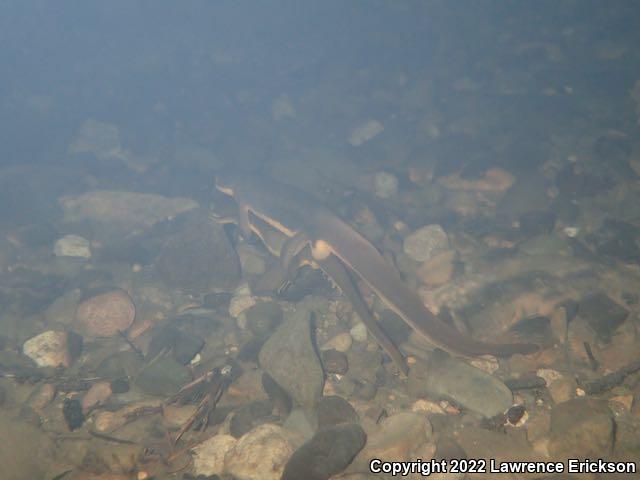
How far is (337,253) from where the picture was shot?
6.84 metres

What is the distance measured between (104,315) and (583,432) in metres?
7.09

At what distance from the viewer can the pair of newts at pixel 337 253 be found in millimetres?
4809

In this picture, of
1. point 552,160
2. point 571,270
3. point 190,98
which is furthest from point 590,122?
point 190,98

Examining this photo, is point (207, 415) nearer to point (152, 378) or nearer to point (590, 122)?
point (152, 378)

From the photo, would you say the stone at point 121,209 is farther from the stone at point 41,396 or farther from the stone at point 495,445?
the stone at point 495,445

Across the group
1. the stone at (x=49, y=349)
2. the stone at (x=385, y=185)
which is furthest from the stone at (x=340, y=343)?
the stone at (x=385, y=185)

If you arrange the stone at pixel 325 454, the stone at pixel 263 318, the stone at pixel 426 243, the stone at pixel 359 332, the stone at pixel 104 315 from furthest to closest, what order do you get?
the stone at pixel 426 243, the stone at pixel 104 315, the stone at pixel 263 318, the stone at pixel 359 332, the stone at pixel 325 454

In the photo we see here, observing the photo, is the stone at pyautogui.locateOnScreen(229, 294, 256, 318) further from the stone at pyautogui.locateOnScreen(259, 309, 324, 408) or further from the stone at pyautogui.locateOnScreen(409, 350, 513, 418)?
the stone at pyautogui.locateOnScreen(409, 350, 513, 418)

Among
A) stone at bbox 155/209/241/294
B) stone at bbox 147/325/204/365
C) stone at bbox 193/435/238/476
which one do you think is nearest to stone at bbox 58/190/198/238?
stone at bbox 155/209/241/294

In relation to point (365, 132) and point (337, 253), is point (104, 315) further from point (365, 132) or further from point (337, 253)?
point (365, 132)

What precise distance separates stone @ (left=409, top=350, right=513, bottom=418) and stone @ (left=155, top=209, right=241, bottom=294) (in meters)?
4.24

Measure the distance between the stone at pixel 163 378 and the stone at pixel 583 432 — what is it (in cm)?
443

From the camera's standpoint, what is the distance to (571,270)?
550 centimetres

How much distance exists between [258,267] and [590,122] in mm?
11900
